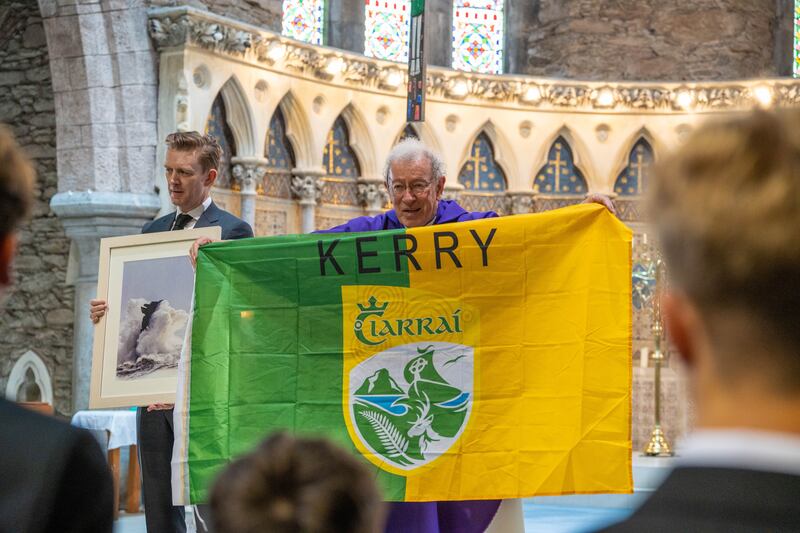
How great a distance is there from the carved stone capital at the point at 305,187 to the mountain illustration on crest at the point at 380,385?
19.3 ft

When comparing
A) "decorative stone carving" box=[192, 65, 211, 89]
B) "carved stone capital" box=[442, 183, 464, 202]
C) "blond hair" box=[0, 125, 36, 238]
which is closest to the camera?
"blond hair" box=[0, 125, 36, 238]

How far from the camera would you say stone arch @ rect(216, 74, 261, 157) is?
29.8 feet

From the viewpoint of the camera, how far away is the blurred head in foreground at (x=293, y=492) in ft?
3.49

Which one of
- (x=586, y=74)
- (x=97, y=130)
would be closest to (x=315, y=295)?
(x=97, y=130)

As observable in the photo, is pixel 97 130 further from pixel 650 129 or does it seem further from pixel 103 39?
pixel 650 129

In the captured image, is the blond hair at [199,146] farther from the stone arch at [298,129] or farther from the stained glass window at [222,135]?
the stone arch at [298,129]

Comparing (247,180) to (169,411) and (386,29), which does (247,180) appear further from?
(169,411)

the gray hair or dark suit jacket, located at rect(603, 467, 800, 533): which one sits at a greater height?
the gray hair

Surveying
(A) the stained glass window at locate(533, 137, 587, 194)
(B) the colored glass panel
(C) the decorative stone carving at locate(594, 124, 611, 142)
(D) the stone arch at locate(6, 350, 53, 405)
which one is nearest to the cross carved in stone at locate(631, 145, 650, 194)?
(C) the decorative stone carving at locate(594, 124, 611, 142)

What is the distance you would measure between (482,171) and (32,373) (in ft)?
14.3

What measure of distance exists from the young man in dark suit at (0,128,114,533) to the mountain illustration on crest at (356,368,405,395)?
8.50 feet

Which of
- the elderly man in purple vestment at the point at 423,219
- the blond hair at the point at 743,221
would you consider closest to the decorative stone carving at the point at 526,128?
the elderly man in purple vestment at the point at 423,219

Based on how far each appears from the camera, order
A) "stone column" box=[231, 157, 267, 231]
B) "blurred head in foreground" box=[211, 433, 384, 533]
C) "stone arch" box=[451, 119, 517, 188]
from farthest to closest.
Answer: "stone arch" box=[451, 119, 517, 188]
"stone column" box=[231, 157, 267, 231]
"blurred head in foreground" box=[211, 433, 384, 533]

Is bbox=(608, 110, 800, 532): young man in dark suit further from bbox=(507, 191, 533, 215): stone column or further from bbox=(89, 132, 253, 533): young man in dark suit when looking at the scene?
bbox=(507, 191, 533, 215): stone column
